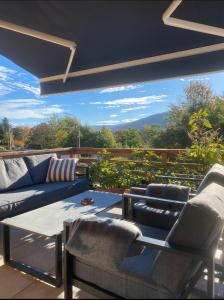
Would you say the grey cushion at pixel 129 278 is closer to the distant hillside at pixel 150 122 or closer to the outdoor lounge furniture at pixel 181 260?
the outdoor lounge furniture at pixel 181 260

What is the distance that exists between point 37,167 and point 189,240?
3.26 m

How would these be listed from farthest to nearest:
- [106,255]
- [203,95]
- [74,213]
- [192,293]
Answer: [203,95]
[74,213]
[106,255]
[192,293]

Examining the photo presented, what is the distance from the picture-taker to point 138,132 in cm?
1032

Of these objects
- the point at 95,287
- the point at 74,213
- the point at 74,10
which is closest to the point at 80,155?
the point at 74,213

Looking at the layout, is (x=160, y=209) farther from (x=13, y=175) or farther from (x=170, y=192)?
(x=13, y=175)

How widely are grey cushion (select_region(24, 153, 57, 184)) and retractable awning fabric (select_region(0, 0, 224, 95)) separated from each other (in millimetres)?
1488

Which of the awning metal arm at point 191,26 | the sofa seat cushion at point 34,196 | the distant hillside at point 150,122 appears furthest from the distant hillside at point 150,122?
the awning metal arm at point 191,26

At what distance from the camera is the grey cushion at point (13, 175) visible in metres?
3.35

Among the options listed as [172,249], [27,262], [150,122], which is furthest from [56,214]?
[150,122]

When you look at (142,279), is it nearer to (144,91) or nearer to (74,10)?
(74,10)

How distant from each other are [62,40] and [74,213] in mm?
1893

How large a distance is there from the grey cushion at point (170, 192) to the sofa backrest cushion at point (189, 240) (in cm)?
120

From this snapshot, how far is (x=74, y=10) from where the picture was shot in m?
1.96

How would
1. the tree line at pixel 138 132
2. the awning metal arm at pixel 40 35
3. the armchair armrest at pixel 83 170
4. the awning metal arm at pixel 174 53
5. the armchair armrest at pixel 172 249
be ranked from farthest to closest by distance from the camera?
the tree line at pixel 138 132 → the armchair armrest at pixel 83 170 → the awning metal arm at pixel 40 35 → the awning metal arm at pixel 174 53 → the armchair armrest at pixel 172 249
